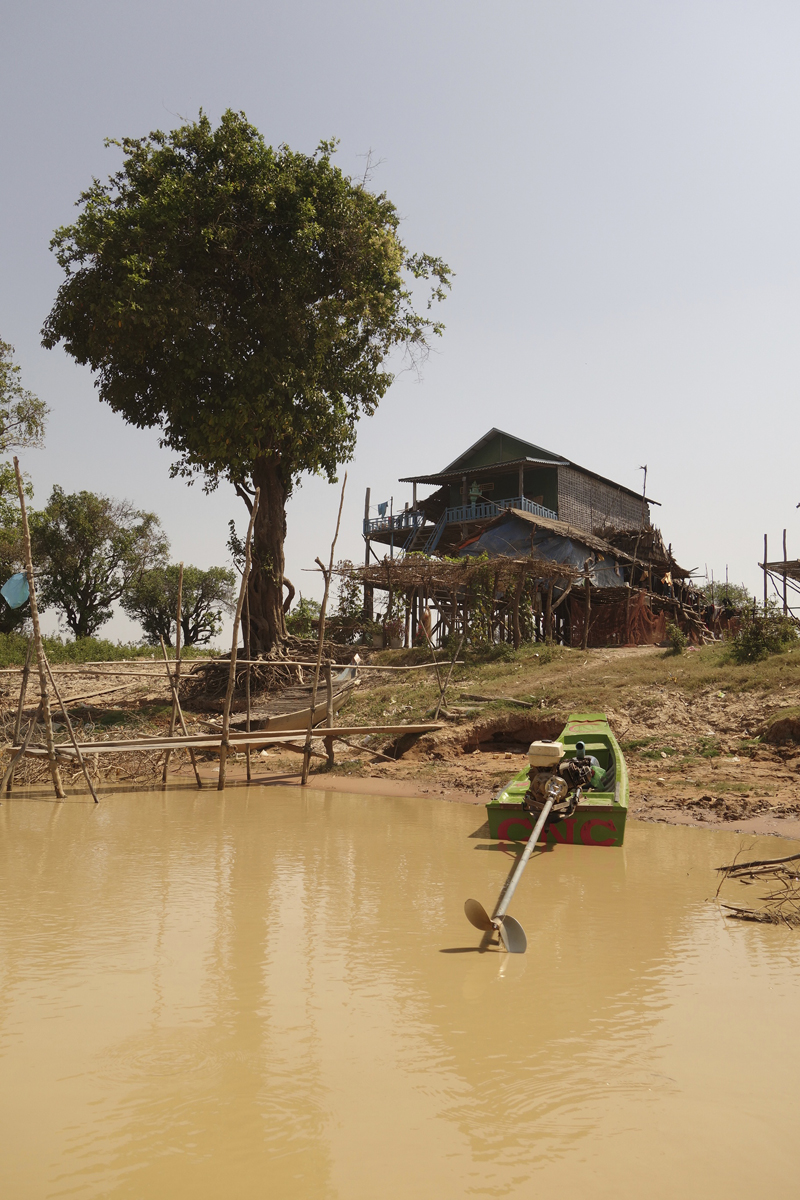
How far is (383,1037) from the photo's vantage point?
3.51 meters

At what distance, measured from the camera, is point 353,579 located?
22234mm

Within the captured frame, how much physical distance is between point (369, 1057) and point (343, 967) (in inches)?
41.9

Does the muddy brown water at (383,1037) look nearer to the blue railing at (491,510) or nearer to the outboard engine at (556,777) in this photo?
the outboard engine at (556,777)

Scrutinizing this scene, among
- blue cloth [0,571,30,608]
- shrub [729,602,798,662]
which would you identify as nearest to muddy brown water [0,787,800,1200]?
blue cloth [0,571,30,608]

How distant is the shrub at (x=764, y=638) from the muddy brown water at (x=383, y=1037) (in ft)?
29.7

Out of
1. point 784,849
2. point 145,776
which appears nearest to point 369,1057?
point 784,849

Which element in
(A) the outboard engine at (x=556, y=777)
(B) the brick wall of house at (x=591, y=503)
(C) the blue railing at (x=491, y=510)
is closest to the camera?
(A) the outboard engine at (x=556, y=777)

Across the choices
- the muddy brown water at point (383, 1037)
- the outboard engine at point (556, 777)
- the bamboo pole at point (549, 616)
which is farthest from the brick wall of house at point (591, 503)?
the muddy brown water at point (383, 1037)

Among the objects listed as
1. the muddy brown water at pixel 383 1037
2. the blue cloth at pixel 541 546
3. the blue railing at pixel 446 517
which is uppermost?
the blue railing at pixel 446 517

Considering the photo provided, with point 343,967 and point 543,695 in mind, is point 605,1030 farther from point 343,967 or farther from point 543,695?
point 543,695

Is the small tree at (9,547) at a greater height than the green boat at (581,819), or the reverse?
the small tree at (9,547)

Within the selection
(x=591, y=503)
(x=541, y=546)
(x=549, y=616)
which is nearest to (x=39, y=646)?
(x=549, y=616)

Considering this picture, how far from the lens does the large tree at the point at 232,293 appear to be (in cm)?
1552

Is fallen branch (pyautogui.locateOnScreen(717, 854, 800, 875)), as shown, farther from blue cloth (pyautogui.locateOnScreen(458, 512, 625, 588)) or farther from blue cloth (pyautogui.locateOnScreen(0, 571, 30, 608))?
blue cloth (pyautogui.locateOnScreen(458, 512, 625, 588))
